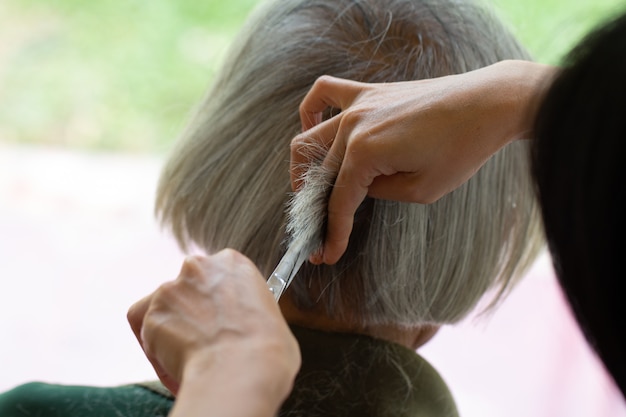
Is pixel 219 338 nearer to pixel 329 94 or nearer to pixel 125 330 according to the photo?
pixel 329 94

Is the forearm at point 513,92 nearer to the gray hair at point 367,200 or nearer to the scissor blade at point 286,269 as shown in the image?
the gray hair at point 367,200

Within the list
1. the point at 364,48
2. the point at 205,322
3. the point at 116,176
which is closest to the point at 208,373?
the point at 205,322

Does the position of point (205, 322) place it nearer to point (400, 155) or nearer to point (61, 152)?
point (400, 155)

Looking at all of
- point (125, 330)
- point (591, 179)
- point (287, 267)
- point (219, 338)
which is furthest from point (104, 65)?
point (591, 179)

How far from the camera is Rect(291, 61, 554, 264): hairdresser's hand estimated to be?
0.77 m

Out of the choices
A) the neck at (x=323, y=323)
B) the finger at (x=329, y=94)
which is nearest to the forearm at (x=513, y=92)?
the finger at (x=329, y=94)

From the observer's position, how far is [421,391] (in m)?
0.85

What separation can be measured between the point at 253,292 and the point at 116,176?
64.2 inches

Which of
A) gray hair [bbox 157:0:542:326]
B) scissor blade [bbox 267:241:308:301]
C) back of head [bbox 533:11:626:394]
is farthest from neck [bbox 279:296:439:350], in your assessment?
back of head [bbox 533:11:626:394]

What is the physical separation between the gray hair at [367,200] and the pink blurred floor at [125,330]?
0.81m

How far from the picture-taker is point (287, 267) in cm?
72

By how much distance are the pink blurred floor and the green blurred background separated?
0.60 meters

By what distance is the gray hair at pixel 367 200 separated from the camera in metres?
0.85

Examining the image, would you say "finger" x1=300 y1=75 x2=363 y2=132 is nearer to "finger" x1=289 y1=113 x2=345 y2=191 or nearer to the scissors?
"finger" x1=289 y1=113 x2=345 y2=191
